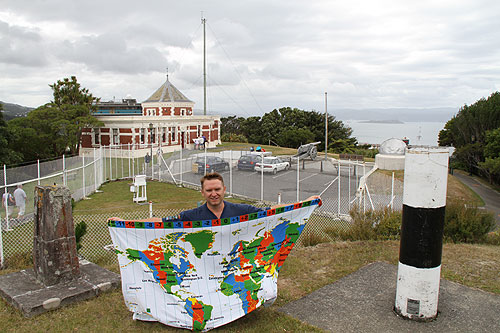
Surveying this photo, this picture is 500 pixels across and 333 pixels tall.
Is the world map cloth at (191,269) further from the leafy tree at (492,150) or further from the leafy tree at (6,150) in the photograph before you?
the leafy tree at (492,150)

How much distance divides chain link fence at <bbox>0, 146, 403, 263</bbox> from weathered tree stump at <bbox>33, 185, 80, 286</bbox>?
167cm

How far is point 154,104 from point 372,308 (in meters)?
47.6

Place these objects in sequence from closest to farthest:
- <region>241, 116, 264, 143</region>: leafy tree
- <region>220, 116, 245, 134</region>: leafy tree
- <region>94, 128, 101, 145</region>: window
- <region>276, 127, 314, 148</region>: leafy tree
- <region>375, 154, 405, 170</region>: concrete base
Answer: <region>375, 154, 405, 170</region>: concrete base
<region>94, 128, 101, 145</region>: window
<region>276, 127, 314, 148</region>: leafy tree
<region>241, 116, 264, 143</region>: leafy tree
<region>220, 116, 245, 134</region>: leafy tree

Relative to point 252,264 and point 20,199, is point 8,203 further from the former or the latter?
point 252,264

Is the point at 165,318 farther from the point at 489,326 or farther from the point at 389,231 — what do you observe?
the point at 389,231

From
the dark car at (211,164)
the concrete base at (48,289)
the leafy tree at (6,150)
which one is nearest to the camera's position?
the concrete base at (48,289)

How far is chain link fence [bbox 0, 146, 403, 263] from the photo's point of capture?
30.3ft

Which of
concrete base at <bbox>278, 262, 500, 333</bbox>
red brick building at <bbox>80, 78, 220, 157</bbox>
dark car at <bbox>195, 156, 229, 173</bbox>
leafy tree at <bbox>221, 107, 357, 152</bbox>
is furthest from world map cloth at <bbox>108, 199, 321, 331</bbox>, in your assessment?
leafy tree at <bbox>221, 107, 357, 152</bbox>

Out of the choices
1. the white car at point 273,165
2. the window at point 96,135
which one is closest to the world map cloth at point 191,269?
the white car at point 273,165

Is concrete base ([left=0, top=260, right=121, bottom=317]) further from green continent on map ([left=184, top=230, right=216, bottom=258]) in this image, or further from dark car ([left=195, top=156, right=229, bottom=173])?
dark car ([left=195, top=156, right=229, bottom=173])

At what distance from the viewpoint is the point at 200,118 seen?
157ft

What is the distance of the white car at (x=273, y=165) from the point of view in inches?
920

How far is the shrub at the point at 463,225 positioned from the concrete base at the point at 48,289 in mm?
6836

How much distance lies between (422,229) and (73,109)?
37.7 metres
